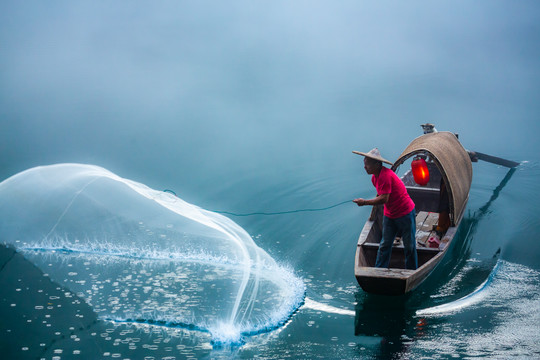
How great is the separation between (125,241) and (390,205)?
263 centimetres

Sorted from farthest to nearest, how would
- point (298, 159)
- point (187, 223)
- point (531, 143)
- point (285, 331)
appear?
1. point (531, 143)
2. point (298, 159)
3. point (187, 223)
4. point (285, 331)

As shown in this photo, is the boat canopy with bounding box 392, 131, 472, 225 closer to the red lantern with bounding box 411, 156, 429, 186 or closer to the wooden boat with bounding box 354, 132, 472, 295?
the wooden boat with bounding box 354, 132, 472, 295

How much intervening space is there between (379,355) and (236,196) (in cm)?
467

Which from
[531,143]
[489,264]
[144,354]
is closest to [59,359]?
[144,354]

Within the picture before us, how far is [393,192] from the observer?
457 cm

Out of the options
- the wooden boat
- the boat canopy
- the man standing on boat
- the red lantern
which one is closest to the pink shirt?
the man standing on boat

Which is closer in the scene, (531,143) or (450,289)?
(450,289)

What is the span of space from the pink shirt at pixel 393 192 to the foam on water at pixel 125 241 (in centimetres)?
110

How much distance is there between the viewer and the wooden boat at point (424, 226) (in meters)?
4.38

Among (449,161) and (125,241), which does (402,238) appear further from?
(125,241)

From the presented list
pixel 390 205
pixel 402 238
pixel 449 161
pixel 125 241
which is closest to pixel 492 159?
pixel 449 161

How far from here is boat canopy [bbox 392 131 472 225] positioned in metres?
5.35

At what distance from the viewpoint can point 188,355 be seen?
388 centimetres

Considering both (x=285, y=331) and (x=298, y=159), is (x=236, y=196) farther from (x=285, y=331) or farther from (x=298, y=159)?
(x=285, y=331)
